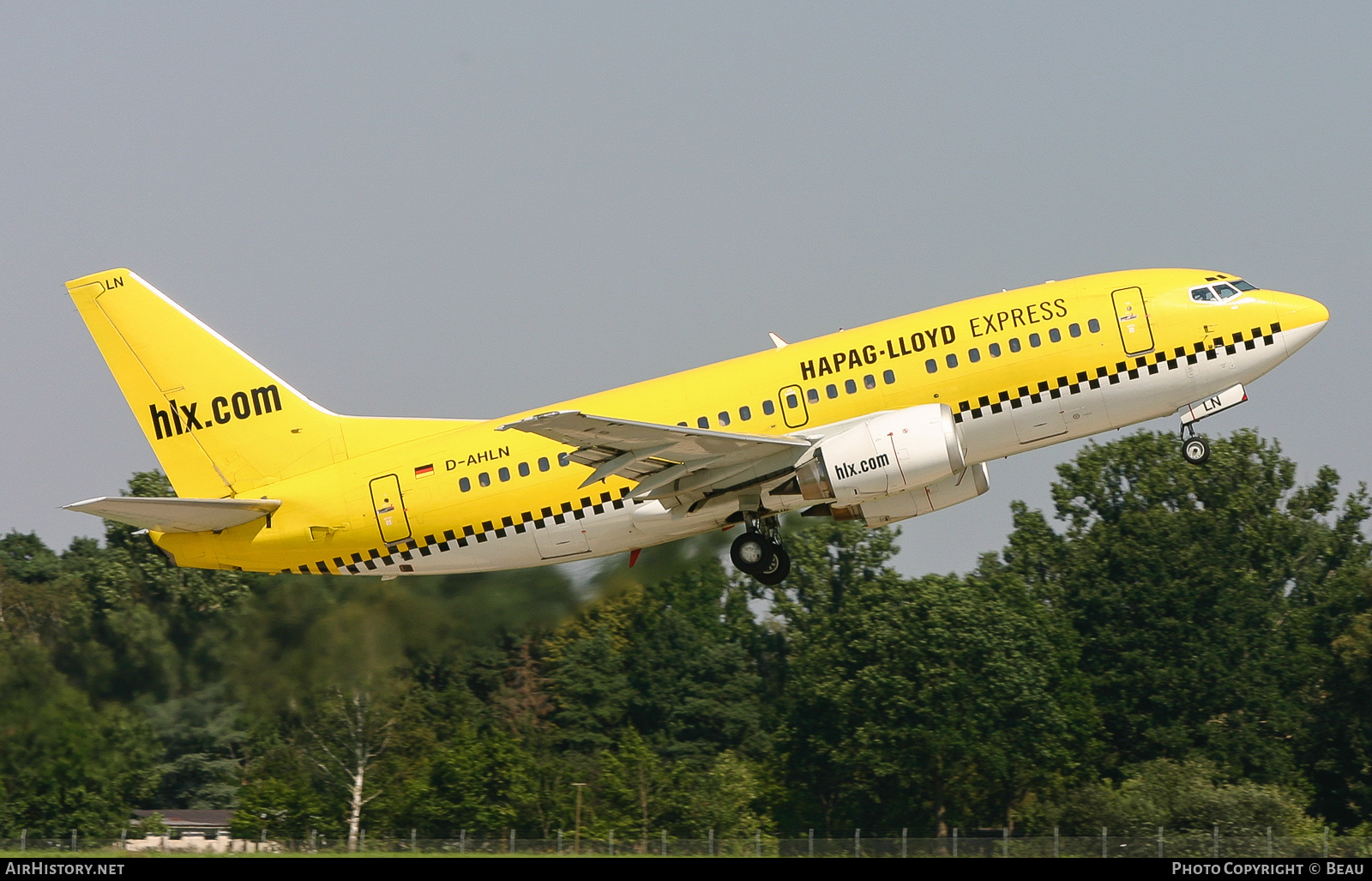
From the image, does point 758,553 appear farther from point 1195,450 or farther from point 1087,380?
point 1195,450

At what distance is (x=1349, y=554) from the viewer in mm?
86562

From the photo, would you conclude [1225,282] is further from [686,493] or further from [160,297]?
[160,297]

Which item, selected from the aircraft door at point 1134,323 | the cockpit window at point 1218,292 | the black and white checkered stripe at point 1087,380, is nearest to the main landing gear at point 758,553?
the black and white checkered stripe at point 1087,380

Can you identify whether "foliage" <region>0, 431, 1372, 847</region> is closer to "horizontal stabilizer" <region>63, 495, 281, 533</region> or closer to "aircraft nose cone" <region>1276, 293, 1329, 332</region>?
"horizontal stabilizer" <region>63, 495, 281, 533</region>

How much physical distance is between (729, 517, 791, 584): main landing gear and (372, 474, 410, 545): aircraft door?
6836mm

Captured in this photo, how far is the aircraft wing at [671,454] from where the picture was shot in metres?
29.1

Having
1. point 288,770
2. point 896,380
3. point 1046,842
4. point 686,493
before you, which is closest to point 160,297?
point 686,493

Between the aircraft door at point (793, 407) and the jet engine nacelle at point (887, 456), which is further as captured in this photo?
the aircraft door at point (793, 407)

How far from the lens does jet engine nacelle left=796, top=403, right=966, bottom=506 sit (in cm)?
2956

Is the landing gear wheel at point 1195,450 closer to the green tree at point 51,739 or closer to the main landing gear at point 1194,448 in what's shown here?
the main landing gear at point 1194,448

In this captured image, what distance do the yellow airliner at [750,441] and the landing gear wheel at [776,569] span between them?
0.21ft

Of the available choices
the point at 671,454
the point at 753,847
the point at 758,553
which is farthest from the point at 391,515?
the point at 753,847

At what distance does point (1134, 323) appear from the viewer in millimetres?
30750

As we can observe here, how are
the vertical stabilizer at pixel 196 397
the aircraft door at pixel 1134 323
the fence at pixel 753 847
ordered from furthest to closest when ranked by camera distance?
the fence at pixel 753 847, the vertical stabilizer at pixel 196 397, the aircraft door at pixel 1134 323
